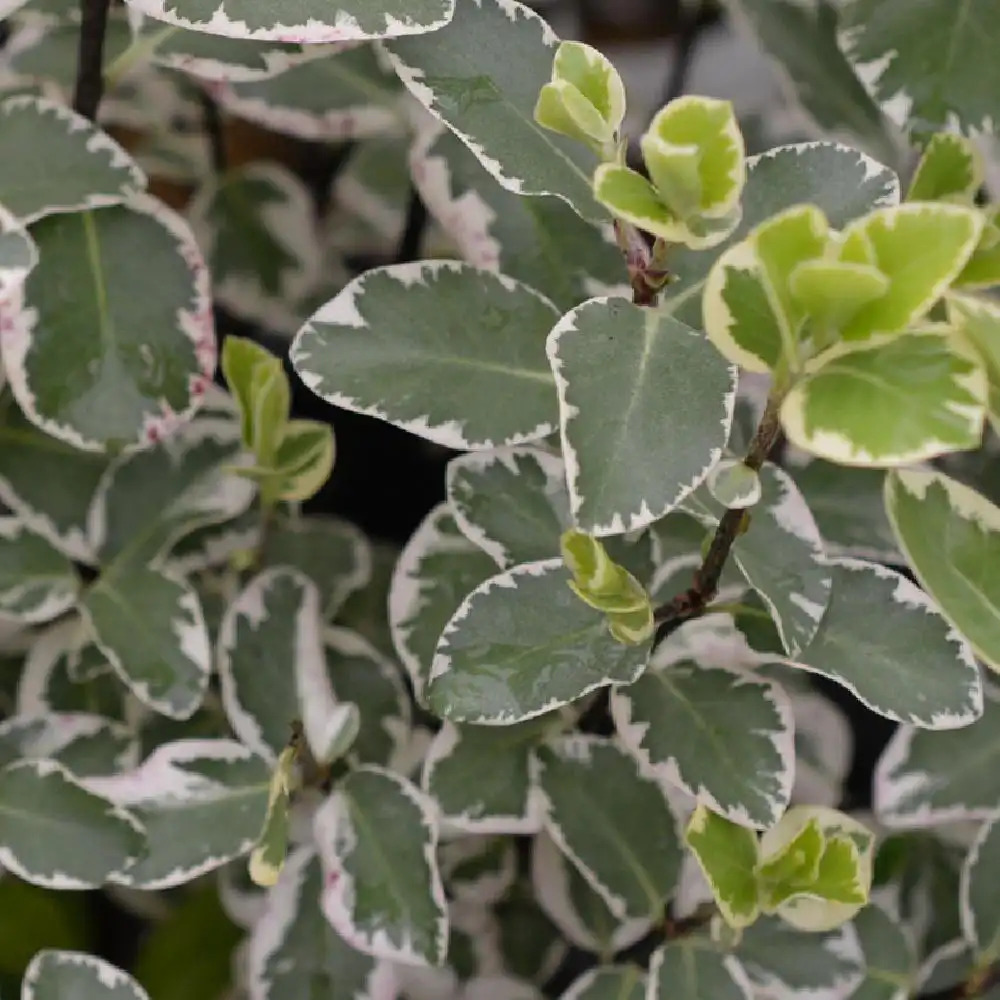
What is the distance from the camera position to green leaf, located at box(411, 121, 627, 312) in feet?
2.09

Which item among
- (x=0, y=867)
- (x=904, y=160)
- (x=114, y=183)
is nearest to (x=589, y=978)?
(x=0, y=867)

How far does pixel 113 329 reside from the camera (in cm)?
66

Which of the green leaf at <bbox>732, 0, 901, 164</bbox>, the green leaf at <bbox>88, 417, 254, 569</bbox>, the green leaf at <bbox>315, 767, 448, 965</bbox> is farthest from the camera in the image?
the green leaf at <bbox>732, 0, 901, 164</bbox>

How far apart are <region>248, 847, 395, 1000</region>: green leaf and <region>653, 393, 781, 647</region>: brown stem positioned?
0.25 m

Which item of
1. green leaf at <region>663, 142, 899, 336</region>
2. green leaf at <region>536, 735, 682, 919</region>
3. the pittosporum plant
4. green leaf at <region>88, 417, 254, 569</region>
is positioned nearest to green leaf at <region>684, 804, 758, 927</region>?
the pittosporum plant

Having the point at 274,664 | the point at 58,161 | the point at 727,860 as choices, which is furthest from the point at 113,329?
the point at 727,860

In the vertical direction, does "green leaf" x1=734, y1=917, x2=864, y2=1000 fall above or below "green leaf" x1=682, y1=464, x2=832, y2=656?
below

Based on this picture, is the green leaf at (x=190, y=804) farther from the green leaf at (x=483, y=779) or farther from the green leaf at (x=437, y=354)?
the green leaf at (x=437, y=354)

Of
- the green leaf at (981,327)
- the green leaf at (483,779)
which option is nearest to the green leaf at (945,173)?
the green leaf at (981,327)

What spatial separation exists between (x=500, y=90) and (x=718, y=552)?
0.71ft

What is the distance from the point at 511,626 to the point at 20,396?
284mm

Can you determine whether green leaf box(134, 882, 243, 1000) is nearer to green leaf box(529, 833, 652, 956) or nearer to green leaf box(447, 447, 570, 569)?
green leaf box(529, 833, 652, 956)

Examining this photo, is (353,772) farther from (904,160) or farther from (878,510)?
(904,160)

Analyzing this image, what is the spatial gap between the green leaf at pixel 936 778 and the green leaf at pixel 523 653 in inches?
8.7
